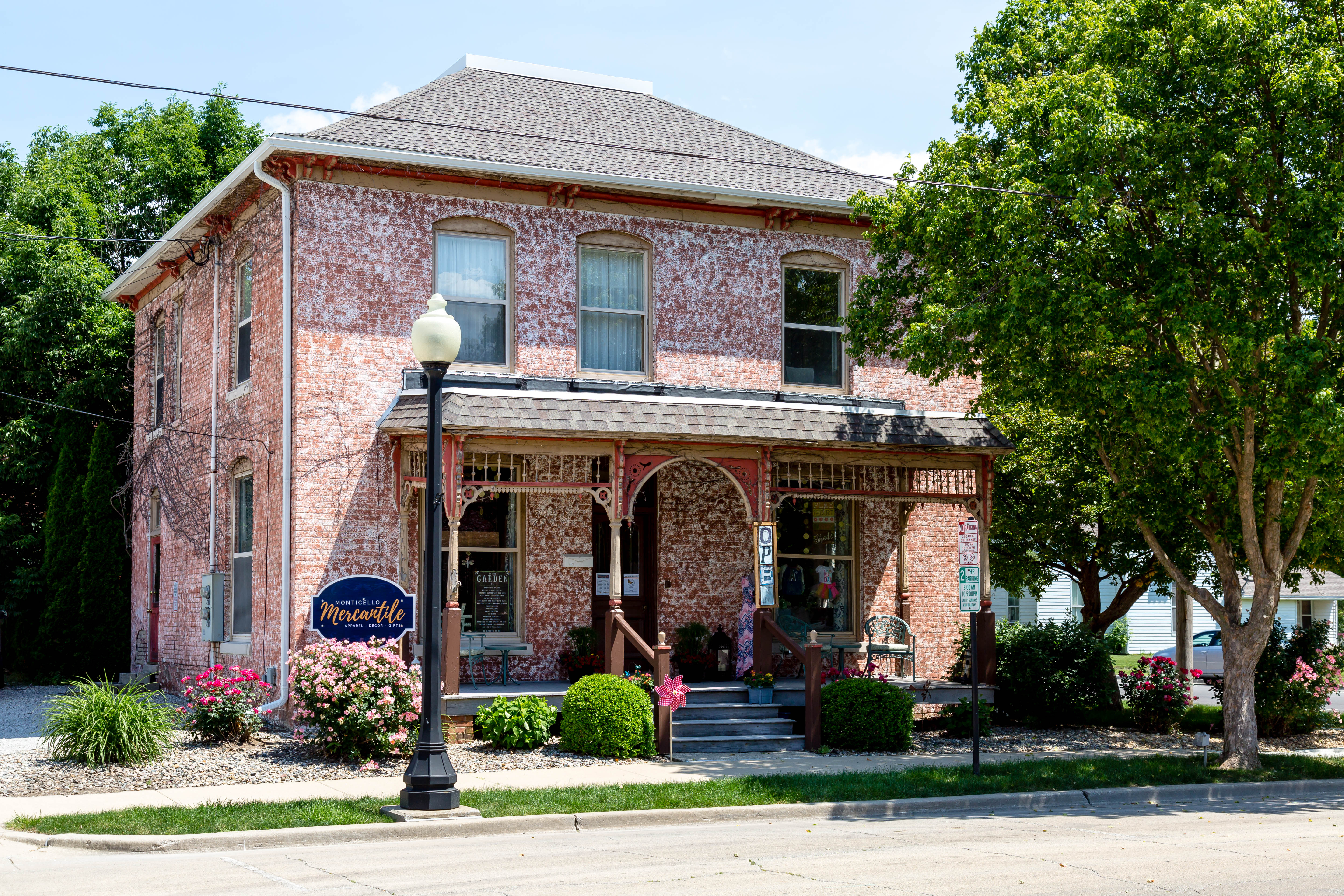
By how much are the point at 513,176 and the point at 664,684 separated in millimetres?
6683

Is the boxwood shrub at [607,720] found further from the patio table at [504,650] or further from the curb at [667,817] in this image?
the curb at [667,817]

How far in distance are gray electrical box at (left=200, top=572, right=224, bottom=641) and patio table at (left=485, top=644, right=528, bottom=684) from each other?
411 centimetres

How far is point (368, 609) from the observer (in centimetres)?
1511

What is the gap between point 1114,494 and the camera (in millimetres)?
17703

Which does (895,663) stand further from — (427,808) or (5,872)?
(5,872)

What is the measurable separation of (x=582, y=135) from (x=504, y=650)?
728 cm

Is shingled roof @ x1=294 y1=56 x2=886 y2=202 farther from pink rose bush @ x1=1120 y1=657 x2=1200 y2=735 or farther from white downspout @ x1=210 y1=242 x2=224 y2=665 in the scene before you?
pink rose bush @ x1=1120 y1=657 x2=1200 y2=735

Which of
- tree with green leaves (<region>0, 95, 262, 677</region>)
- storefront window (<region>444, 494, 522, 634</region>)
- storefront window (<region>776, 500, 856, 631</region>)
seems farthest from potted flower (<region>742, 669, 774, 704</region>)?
tree with green leaves (<region>0, 95, 262, 677</region>)

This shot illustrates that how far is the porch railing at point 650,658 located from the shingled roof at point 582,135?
227 inches

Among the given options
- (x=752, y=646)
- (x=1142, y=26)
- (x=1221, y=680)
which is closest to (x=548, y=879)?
(x=752, y=646)

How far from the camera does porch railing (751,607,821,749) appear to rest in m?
Result: 15.5

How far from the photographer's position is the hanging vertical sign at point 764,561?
1652 cm

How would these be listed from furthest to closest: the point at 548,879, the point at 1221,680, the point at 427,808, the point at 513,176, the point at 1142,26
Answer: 1. the point at 1221,680
2. the point at 513,176
3. the point at 1142,26
4. the point at 427,808
5. the point at 548,879

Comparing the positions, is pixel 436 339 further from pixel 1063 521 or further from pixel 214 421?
pixel 1063 521
